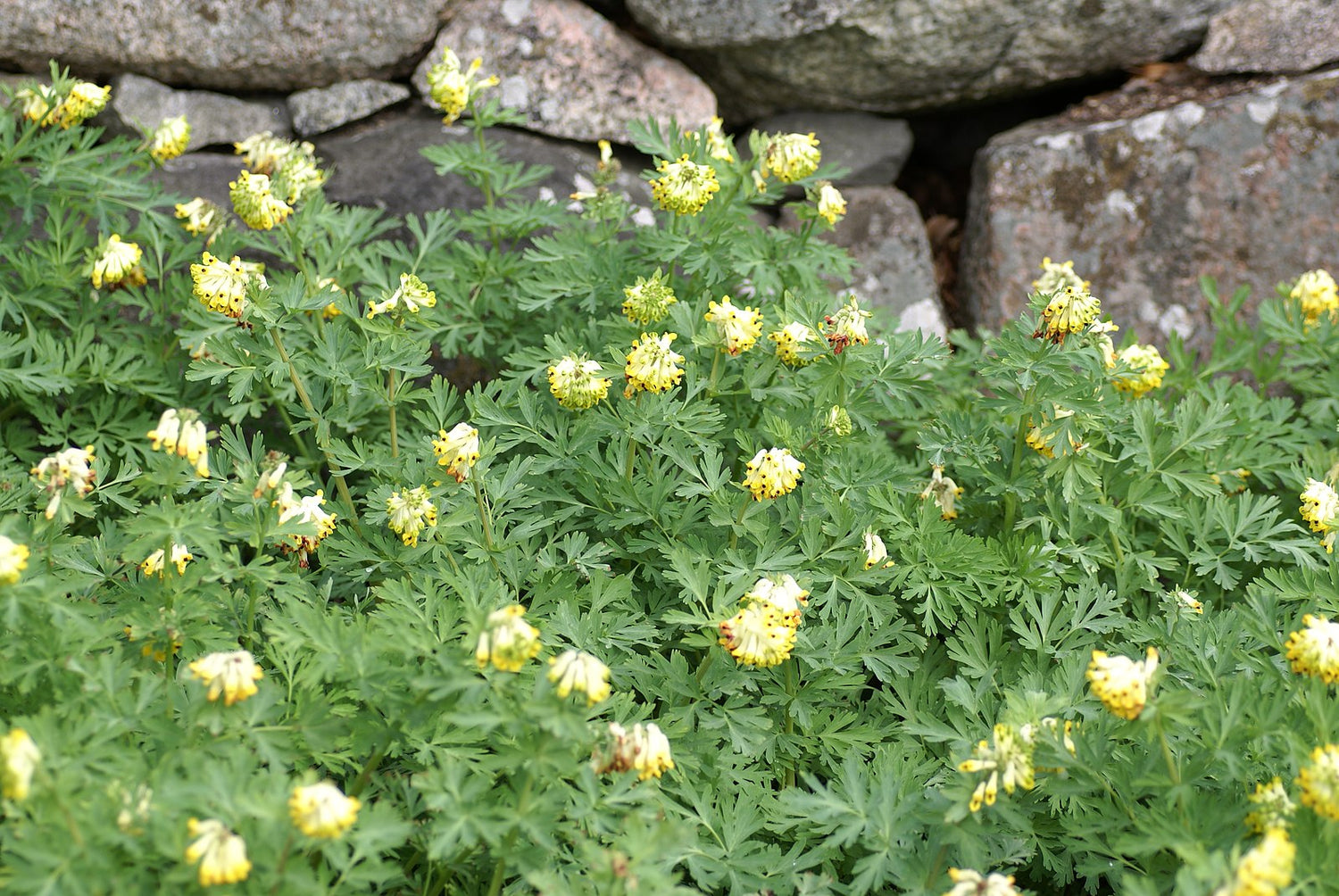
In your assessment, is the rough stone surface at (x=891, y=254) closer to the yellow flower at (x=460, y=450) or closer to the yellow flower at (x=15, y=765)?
the yellow flower at (x=460, y=450)

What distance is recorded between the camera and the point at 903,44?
4.86 meters

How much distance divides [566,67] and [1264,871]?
415cm

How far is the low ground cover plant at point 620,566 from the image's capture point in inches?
Answer: 88.7

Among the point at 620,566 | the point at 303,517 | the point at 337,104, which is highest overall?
the point at 337,104

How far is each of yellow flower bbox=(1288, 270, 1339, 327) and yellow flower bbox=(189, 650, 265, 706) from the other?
12.2 feet

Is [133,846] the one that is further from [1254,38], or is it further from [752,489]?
[1254,38]

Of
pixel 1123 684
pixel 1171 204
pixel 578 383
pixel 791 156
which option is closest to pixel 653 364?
pixel 578 383

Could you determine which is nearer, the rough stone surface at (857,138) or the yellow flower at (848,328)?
the yellow flower at (848,328)

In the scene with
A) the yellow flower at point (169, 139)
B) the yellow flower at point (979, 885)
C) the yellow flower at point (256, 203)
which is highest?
the yellow flower at point (256, 203)

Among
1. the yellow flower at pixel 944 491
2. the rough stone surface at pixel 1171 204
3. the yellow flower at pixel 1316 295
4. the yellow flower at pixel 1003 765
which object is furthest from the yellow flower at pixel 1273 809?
the rough stone surface at pixel 1171 204

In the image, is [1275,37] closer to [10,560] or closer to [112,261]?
[112,261]

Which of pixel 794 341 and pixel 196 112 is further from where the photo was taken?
pixel 196 112

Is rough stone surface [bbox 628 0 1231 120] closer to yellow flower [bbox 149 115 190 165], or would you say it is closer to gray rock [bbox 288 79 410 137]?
gray rock [bbox 288 79 410 137]

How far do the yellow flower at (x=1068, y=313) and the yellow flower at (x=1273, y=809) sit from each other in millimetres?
1264
